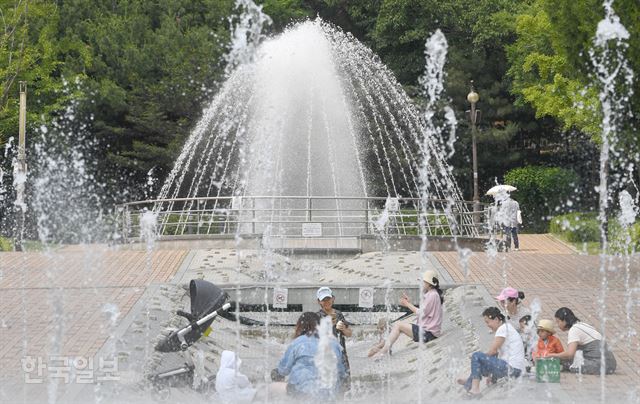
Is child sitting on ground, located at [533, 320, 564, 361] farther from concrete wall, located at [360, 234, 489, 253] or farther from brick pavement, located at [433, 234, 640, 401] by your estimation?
concrete wall, located at [360, 234, 489, 253]

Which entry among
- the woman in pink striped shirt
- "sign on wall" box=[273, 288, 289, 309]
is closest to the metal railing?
"sign on wall" box=[273, 288, 289, 309]

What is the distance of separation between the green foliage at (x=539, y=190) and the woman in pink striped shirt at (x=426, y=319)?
2488 centimetres

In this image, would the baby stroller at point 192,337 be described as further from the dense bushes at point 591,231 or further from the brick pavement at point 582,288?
the dense bushes at point 591,231

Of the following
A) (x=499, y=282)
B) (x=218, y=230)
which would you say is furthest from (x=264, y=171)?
(x=499, y=282)

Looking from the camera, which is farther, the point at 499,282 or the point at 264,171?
the point at 264,171

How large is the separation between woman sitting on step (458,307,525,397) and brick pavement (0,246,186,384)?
4.09 metres

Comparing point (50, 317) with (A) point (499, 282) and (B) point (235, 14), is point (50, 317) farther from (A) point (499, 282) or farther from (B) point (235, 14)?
(B) point (235, 14)

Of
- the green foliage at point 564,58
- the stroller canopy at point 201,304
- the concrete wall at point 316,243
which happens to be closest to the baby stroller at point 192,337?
the stroller canopy at point 201,304

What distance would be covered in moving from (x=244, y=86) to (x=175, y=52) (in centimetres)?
1033

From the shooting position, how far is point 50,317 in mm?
13703

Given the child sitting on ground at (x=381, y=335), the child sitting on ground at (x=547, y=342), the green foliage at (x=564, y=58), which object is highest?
the green foliage at (x=564, y=58)

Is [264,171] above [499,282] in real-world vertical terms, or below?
above

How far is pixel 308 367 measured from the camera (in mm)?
9422

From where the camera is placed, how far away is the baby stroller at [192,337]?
9984 millimetres
